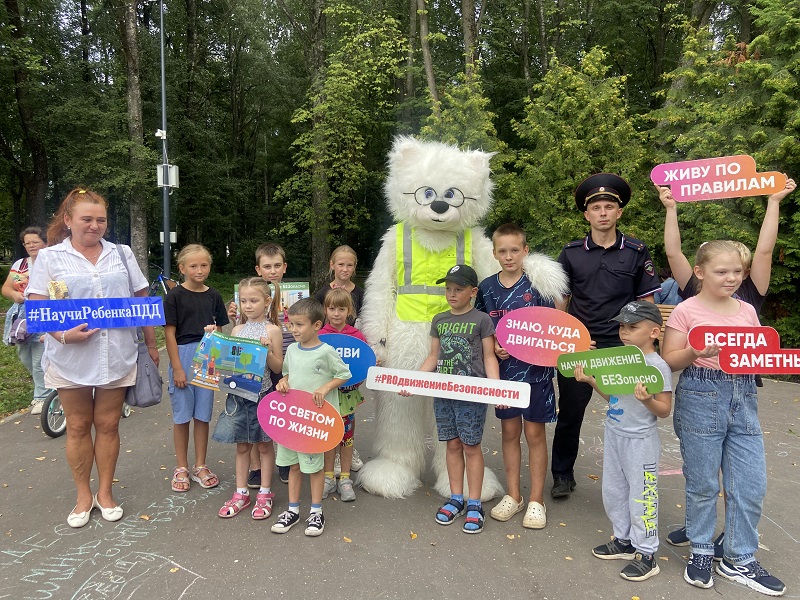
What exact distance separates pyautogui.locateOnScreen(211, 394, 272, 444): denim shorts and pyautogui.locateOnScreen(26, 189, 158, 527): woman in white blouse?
65 cm

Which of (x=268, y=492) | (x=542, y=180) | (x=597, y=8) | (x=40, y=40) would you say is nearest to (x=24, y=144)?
(x=40, y=40)

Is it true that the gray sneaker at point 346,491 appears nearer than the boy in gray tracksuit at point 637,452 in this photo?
No

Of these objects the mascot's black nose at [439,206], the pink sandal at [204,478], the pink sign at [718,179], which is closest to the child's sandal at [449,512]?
the pink sandal at [204,478]

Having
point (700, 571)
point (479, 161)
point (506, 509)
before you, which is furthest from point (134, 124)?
point (700, 571)

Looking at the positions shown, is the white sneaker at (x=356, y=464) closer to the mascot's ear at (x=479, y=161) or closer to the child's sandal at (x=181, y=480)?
the child's sandal at (x=181, y=480)

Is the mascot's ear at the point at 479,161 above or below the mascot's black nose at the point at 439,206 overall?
above

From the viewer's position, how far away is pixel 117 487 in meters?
4.04

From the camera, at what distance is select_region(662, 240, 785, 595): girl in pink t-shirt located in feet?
9.19

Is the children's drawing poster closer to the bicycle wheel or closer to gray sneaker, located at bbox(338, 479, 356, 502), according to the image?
gray sneaker, located at bbox(338, 479, 356, 502)

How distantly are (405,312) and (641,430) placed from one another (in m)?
1.72

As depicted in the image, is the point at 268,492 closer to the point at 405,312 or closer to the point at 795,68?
the point at 405,312

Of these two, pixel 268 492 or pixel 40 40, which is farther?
pixel 40 40

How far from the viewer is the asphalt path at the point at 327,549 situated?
2.82 m

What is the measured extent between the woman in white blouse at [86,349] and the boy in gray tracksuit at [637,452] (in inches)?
112
